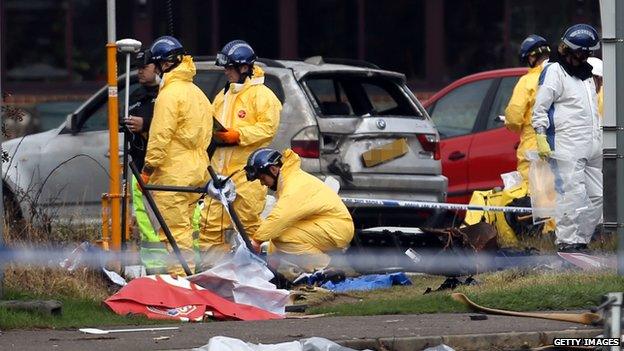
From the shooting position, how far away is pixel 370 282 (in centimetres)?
1254

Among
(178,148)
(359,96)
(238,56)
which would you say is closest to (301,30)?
(359,96)

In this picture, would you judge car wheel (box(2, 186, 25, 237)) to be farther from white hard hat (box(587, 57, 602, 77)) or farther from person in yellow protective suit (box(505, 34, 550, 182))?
white hard hat (box(587, 57, 602, 77))

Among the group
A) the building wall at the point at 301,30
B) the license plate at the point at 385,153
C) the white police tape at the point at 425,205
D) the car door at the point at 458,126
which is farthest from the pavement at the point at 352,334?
the building wall at the point at 301,30

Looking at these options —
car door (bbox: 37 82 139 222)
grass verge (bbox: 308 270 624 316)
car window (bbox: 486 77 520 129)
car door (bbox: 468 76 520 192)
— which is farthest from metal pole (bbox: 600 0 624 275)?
car window (bbox: 486 77 520 129)

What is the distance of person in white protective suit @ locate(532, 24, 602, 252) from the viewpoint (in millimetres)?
13969

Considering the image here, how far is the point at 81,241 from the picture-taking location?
13016 millimetres

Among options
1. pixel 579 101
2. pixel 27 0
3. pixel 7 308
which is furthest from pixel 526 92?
pixel 27 0

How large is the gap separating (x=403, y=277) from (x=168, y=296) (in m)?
2.33

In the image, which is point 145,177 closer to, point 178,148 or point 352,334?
point 178,148

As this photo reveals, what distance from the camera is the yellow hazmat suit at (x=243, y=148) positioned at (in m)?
13.2

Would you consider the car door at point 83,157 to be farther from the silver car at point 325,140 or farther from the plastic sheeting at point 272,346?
the plastic sheeting at point 272,346

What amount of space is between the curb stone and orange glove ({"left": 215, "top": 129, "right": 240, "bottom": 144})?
13.0 feet

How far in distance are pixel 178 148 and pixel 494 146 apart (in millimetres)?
4567

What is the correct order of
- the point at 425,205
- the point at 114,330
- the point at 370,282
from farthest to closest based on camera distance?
the point at 425,205
the point at 370,282
the point at 114,330
